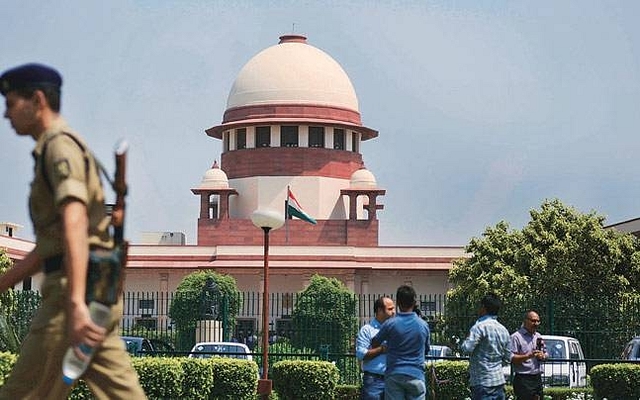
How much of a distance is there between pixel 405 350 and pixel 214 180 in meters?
54.3

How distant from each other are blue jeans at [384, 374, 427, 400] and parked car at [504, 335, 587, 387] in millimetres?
11335

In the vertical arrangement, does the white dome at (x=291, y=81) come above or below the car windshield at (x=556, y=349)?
above

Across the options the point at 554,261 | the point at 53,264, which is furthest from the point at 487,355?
the point at 554,261

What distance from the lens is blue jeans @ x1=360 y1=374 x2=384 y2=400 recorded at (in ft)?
31.3

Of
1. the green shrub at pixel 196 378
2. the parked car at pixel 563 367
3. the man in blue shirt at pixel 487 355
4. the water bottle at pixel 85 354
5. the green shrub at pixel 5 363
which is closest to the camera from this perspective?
the water bottle at pixel 85 354

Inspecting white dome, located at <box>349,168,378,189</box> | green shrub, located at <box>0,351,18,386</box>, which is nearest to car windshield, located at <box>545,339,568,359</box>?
green shrub, located at <box>0,351,18,386</box>

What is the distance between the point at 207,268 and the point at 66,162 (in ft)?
179

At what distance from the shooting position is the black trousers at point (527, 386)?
36.5ft

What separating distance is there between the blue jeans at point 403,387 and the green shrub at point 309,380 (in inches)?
323

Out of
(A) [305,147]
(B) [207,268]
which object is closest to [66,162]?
(B) [207,268]

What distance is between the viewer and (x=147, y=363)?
14.7m

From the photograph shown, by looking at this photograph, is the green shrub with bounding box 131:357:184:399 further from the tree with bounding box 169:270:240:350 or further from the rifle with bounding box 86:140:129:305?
the tree with bounding box 169:270:240:350

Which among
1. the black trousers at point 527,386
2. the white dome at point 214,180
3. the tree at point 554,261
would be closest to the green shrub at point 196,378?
the black trousers at point 527,386

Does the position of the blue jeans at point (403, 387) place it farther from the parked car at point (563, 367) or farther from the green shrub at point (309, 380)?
the parked car at point (563, 367)
